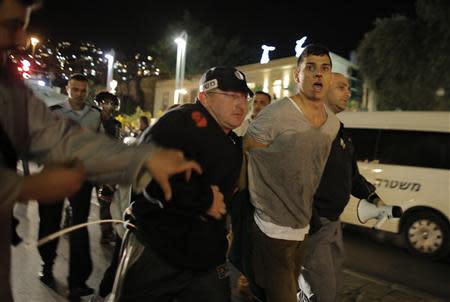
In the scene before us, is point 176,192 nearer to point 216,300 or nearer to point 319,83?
point 216,300

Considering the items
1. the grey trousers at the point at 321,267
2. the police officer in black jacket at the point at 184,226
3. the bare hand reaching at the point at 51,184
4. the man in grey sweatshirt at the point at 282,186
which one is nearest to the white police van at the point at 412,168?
the grey trousers at the point at 321,267

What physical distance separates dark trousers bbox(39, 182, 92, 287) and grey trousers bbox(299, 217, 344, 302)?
1.95m

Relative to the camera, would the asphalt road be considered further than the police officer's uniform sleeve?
Yes

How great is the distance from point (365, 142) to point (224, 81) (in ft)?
19.1

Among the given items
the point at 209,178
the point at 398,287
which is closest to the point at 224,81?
the point at 209,178

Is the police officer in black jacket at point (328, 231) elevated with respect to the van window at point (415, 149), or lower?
lower

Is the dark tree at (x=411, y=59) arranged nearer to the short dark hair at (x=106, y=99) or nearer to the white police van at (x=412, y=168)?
the white police van at (x=412, y=168)

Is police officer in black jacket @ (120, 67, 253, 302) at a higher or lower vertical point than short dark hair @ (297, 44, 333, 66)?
lower

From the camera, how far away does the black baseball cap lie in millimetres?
2574

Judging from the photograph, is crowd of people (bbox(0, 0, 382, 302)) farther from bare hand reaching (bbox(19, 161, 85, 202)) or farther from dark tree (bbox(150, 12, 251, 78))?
dark tree (bbox(150, 12, 251, 78))

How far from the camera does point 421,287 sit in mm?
5379

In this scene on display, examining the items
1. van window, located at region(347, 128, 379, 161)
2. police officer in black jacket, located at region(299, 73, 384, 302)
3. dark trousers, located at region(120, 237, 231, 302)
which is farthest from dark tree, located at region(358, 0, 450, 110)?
dark trousers, located at region(120, 237, 231, 302)

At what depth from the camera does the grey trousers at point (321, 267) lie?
310 centimetres

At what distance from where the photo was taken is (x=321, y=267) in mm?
3133
